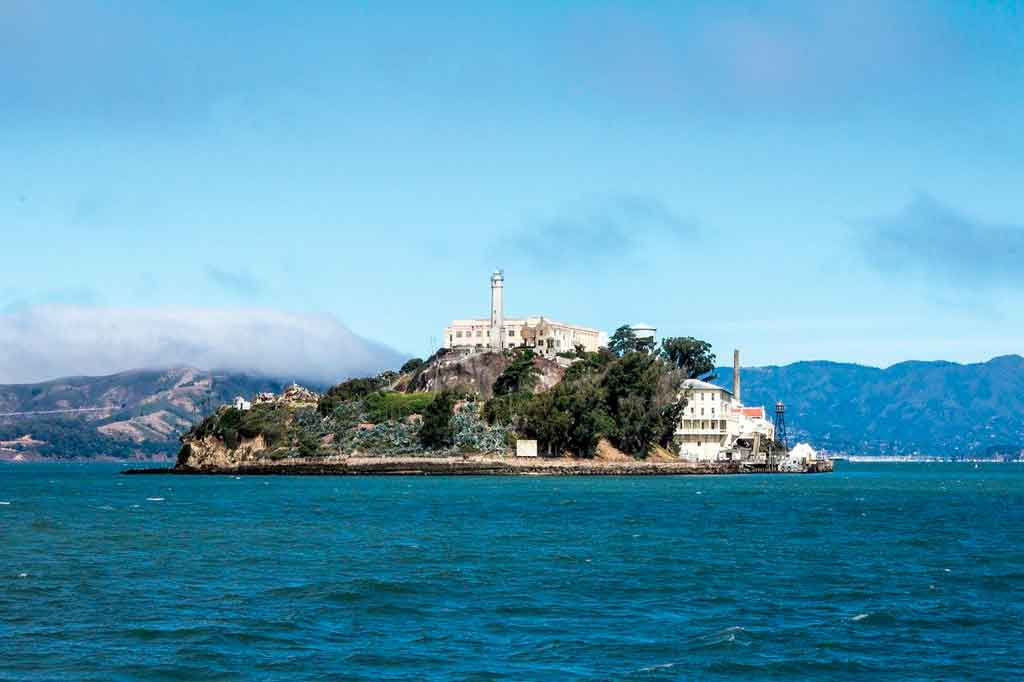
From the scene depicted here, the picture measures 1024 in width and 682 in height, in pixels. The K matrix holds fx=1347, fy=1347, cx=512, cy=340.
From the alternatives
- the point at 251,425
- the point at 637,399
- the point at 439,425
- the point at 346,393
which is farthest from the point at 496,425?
the point at 251,425

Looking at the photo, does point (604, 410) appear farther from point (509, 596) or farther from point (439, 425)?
point (509, 596)

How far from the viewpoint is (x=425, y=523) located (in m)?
77.0

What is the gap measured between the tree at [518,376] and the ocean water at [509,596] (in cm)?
9435

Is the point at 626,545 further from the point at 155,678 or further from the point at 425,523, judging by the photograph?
the point at 155,678

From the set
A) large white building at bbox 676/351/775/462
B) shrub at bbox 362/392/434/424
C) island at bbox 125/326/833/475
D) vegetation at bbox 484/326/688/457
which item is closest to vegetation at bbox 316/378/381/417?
island at bbox 125/326/833/475

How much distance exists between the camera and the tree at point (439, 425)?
166m

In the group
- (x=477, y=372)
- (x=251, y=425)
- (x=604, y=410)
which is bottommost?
(x=251, y=425)

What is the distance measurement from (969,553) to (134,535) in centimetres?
3988

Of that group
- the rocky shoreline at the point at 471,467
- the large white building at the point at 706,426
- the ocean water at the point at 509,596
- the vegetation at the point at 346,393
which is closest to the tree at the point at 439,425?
the rocky shoreline at the point at 471,467

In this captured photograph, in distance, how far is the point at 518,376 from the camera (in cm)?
17988

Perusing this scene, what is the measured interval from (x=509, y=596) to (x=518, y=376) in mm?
135087

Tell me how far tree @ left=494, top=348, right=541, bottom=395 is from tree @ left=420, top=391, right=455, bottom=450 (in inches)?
532

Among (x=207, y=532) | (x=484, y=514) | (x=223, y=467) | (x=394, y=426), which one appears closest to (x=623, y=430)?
(x=394, y=426)

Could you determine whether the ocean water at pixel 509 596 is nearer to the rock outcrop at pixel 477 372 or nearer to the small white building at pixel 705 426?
the rock outcrop at pixel 477 372
